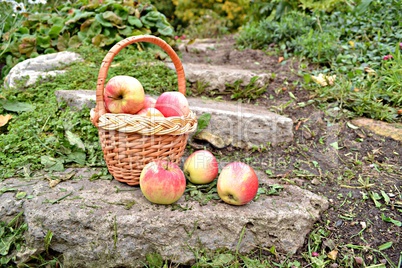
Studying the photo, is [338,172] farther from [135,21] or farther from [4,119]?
[135,21]

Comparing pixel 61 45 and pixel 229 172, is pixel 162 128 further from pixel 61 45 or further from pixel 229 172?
pixel 61 45

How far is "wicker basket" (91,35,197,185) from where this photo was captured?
193cm

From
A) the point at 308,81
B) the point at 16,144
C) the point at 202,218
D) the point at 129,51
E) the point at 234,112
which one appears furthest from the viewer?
the point at 129,51

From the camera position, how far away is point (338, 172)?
2547mm

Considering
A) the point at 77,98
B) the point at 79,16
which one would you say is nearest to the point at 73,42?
the point at 79,16

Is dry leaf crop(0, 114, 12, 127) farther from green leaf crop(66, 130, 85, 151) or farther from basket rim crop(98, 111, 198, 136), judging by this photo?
basket rim crop(98, 111, 198, 136)

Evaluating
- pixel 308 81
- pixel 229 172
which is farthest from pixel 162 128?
pixel 308 81

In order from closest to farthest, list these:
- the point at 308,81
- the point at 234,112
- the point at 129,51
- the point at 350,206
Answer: the point at 350,206
the point at 234,112
the point at 308,81
the point at 129,51

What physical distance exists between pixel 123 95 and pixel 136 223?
0.73 meters

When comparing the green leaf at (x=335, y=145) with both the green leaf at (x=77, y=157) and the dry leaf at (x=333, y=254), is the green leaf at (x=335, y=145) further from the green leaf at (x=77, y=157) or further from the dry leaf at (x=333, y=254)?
the green leaf at (x=77, y=157)

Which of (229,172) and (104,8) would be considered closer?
(229,172)

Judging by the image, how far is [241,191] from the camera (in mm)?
1955

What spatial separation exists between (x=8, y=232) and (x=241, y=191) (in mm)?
1357

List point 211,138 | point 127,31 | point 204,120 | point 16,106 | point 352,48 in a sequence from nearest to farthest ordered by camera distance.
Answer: point 204,120 → point 211,138 → point 16,106 → point 352,48 → point 127,31
